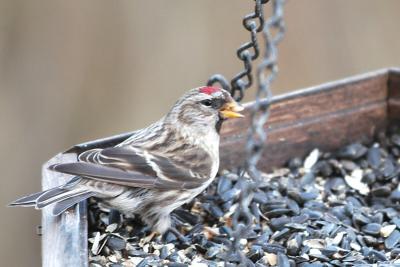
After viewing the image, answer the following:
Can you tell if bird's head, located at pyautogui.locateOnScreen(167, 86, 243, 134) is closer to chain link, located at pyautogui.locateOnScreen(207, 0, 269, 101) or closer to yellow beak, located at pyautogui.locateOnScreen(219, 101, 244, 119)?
yellow beak, located at pyautogui.locateOnScreen(219, 101, 244, 119)

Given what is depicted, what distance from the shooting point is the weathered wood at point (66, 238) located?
10.4 feet

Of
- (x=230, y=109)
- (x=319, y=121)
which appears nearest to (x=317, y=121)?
(x=319, y=121)

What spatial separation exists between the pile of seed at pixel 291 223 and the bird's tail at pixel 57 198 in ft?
0.60

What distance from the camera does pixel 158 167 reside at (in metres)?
3.67

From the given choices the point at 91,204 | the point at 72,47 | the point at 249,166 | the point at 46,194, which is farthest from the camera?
the point at 72,47

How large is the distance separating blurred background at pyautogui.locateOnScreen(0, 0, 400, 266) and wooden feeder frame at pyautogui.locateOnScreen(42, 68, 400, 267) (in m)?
1.70

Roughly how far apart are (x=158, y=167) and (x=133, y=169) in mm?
111

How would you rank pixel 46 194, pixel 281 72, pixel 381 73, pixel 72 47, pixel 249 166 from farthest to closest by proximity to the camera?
pixel 281 72, pixel 72 47, pixel 381 73, pixel 46 194, pixel 249 166

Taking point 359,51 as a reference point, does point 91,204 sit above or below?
below

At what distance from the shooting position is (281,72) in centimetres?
633

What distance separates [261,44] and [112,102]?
1.17 meters

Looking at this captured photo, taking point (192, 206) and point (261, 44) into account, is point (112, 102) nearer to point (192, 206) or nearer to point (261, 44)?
point (261, 44)

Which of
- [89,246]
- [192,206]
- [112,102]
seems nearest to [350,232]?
[192,206]

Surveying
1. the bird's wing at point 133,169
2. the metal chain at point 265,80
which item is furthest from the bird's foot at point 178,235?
the metal chain at point 265,80
